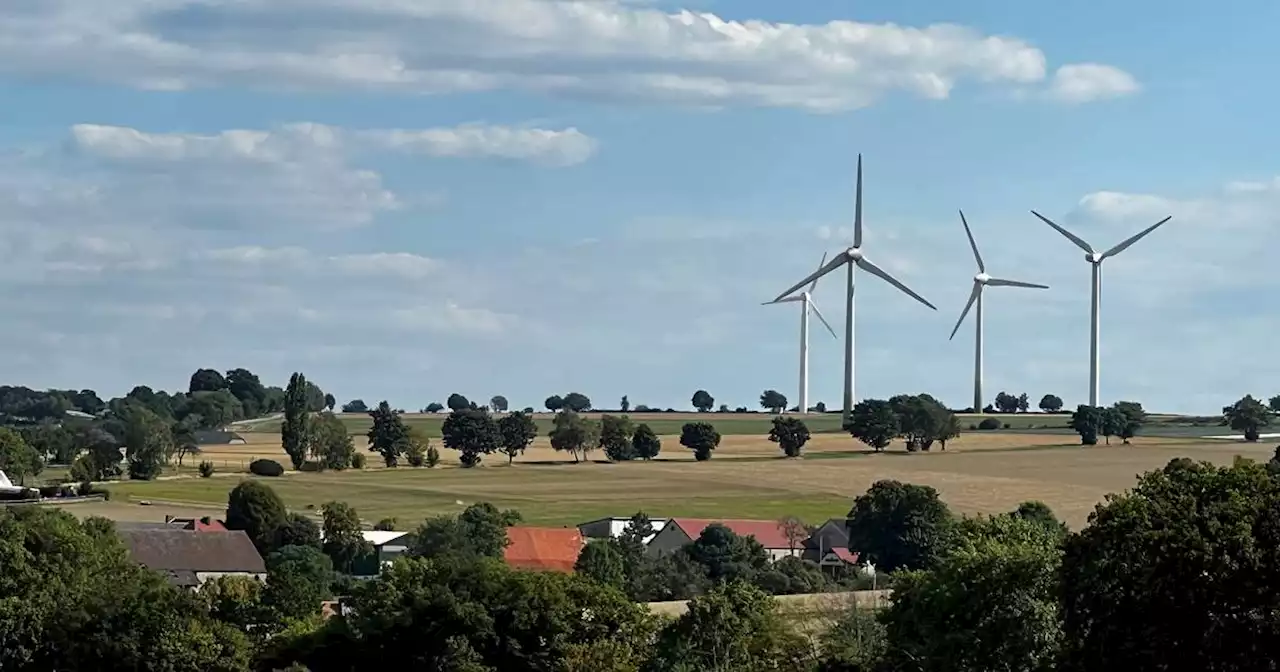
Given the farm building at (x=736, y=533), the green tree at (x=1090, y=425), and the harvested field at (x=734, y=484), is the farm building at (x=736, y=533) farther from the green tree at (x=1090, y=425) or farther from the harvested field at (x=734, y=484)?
the green tree at (x=1090, y=425)

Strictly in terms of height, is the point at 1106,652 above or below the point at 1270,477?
below

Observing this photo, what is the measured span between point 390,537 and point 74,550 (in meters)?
48.4

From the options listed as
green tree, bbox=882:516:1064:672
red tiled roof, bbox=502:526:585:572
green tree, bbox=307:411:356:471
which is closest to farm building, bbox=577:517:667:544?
red tiled roof, bbox=502:526:585:572

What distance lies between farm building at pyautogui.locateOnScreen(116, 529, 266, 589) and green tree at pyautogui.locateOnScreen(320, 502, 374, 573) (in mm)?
6606

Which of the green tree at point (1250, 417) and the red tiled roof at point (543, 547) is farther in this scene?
the green tree at point (1250, 417)

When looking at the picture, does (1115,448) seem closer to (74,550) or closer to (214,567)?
(214,567)

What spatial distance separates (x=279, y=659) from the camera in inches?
2667

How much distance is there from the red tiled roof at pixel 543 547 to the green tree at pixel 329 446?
67.7 m

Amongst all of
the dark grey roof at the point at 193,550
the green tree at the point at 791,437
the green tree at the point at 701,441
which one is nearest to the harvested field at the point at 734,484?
the green tree at the point at 791,437

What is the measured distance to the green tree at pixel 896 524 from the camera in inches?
4781

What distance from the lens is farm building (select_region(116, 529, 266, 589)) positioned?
112500 mm

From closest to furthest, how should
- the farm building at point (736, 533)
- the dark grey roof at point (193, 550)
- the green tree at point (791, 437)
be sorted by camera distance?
the dark grey roof at point (193, 550), the farm building at point (736, 533), the green tree at point (791, 437)

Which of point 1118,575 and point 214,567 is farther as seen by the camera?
point 214,567

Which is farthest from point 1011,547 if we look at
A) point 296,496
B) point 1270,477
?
point 296,496
